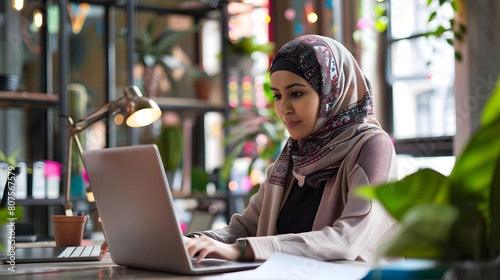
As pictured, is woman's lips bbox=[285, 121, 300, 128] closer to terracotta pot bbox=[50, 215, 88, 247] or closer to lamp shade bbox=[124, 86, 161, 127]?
lamp shade bbox=[124, 86, 161, 127]

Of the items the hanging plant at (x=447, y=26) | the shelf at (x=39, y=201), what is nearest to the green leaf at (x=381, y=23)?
the hanging plant at (x=447, y=26)

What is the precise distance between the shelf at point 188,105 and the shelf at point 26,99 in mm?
627

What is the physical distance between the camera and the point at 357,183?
1646 millimetres

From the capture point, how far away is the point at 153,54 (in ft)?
14.4

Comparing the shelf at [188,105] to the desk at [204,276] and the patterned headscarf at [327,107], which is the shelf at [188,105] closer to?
the patterned headscarf at [327,107]

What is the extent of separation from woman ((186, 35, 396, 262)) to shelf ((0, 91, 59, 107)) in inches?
82.0

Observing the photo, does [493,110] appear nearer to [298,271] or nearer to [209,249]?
[298,271]

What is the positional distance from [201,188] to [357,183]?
9.03 ft

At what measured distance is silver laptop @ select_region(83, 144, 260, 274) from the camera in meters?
1.27

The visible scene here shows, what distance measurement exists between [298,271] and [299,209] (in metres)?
0.66

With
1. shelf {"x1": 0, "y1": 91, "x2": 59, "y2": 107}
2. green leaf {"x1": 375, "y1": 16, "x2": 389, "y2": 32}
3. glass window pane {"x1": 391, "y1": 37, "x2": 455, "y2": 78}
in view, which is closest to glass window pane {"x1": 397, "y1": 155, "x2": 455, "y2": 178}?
glass window pane {"x1": 391, "y1": 37, "x2": 455, "y2": 78}

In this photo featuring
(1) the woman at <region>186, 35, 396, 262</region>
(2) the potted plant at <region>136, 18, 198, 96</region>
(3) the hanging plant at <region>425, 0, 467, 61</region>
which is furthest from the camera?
(2) the potted plant at <region>136, 18, 198, 96</region>

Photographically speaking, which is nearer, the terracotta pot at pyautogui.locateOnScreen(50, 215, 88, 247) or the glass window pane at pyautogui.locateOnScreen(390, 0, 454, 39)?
the terracotta pot at pyautogui.locateOnScreen(50, 215, 88, 247)

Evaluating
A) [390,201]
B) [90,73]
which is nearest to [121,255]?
[390,201]
